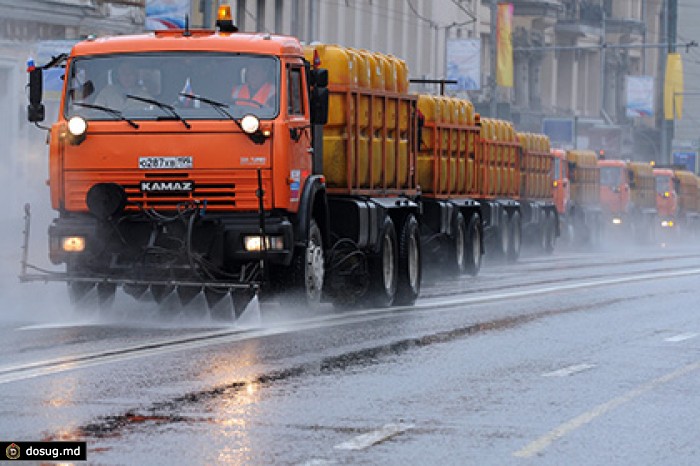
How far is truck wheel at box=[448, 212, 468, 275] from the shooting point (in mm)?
31406

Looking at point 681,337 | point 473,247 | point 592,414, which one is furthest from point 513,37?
point 592,414

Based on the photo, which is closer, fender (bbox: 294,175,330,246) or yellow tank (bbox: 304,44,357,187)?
fender (bbox: 294,175,330,246)

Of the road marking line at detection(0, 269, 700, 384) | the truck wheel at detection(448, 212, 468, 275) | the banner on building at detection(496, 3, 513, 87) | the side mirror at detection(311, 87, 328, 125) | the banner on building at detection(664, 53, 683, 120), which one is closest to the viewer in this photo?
the road marking line at detection(0, 269, 700, 384)

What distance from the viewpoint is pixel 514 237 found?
40125mm

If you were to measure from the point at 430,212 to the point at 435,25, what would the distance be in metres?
43.7

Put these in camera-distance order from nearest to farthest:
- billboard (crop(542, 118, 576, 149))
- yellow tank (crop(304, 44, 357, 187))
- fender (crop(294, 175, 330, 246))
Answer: fender (crop(294, 175, 330, 246)) → yellow tank (crop(304, 44, 357, 187)) → billboard (crop(542, 118, 576, 149))

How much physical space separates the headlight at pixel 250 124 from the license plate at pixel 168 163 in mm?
568

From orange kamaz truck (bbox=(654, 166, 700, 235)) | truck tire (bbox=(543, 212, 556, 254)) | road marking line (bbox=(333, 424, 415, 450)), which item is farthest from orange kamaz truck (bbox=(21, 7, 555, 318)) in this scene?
orange kamaz truck (bbox=(654, 166, 700, 235))

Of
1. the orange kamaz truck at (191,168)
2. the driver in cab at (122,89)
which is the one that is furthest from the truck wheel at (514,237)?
the driver in cab at (122,89)

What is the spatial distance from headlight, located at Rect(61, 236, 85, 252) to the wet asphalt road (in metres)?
0.68

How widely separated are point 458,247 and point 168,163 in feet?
47.2

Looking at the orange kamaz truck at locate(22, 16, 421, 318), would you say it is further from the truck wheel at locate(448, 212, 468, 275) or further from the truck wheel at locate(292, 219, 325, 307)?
the truck wheel at locate(448, 212, 468, 275)

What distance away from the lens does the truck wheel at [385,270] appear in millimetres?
21156

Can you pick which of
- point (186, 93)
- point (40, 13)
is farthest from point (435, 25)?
point (186, 93)
